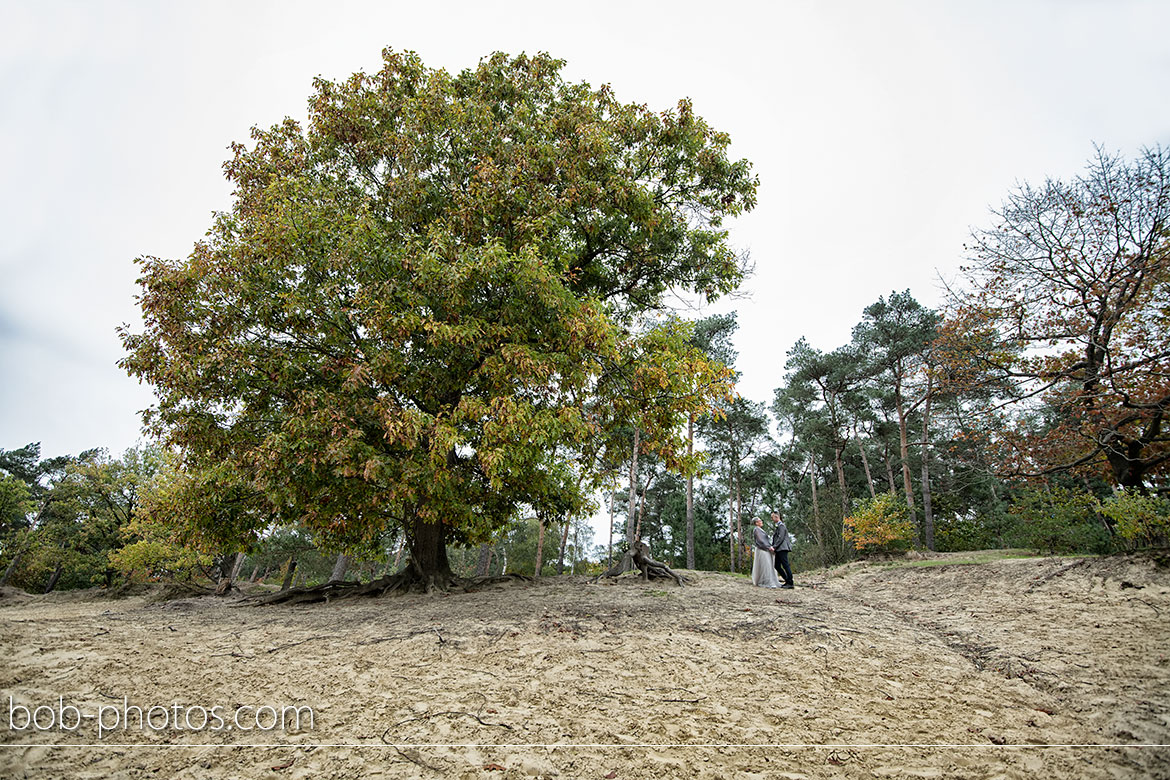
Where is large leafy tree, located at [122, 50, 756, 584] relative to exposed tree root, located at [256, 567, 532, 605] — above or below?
above

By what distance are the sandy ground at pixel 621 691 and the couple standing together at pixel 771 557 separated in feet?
10.8

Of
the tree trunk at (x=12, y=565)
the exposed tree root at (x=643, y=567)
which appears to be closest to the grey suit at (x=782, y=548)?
the exposed tree root at (x=643, y=567)

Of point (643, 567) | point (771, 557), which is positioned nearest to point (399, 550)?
point (643, 567)

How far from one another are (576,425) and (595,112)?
21.7ft

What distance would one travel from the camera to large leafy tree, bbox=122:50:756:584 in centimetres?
672

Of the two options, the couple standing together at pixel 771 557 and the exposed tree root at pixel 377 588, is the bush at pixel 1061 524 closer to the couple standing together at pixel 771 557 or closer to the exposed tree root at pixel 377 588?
the couple standing together at pixel 771 557

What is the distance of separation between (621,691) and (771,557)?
23.8ft

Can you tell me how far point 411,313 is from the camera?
6785mm

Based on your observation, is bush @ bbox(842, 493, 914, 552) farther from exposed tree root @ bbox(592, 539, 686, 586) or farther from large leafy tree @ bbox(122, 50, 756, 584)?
large leafy tree @ bbox(122, 50, 756, 584)

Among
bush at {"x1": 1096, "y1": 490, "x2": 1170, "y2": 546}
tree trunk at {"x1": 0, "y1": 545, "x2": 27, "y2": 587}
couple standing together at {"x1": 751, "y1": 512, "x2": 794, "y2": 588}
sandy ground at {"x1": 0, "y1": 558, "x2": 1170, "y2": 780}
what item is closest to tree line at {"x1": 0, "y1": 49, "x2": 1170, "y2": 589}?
bush at {"x1": 1096, "y1": 490, "x2": 1170, "y2": 546}

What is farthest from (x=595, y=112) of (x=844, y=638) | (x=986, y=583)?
(x=986, y=583)

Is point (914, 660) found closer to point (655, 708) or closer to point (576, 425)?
point (655, 708)

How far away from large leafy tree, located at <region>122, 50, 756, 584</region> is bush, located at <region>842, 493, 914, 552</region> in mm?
11863

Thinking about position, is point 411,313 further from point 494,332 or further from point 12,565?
point 12,565
